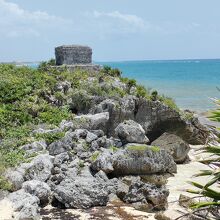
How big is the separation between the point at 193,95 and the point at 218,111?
4777cm

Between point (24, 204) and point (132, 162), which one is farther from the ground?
point (132, 162)

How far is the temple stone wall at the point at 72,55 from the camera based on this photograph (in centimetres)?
2958

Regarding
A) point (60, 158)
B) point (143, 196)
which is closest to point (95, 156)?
point (60, 158)

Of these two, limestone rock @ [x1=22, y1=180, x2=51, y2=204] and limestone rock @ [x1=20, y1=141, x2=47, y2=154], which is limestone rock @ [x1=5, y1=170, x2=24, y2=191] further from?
limestone rock @ [x1=20, y1=141, x2=47, y2=154]

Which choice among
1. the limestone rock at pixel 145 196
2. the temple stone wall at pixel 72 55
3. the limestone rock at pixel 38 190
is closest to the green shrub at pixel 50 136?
the limestone rock at pixel 38 190

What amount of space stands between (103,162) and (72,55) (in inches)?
618

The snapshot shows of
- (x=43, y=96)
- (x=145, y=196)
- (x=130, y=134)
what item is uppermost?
(x=43, y=96)

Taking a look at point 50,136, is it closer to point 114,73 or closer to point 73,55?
point 114,73

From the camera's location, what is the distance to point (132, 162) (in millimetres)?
15195

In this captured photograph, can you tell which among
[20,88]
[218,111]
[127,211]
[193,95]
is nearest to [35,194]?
[127,211]

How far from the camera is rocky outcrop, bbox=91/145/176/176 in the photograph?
15.0m

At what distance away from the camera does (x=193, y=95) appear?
5256cm

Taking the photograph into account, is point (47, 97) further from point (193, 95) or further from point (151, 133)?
point (193, 95)

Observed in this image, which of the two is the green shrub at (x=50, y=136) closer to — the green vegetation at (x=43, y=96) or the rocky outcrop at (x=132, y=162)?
the green vegetation at (x=43, y=96)
